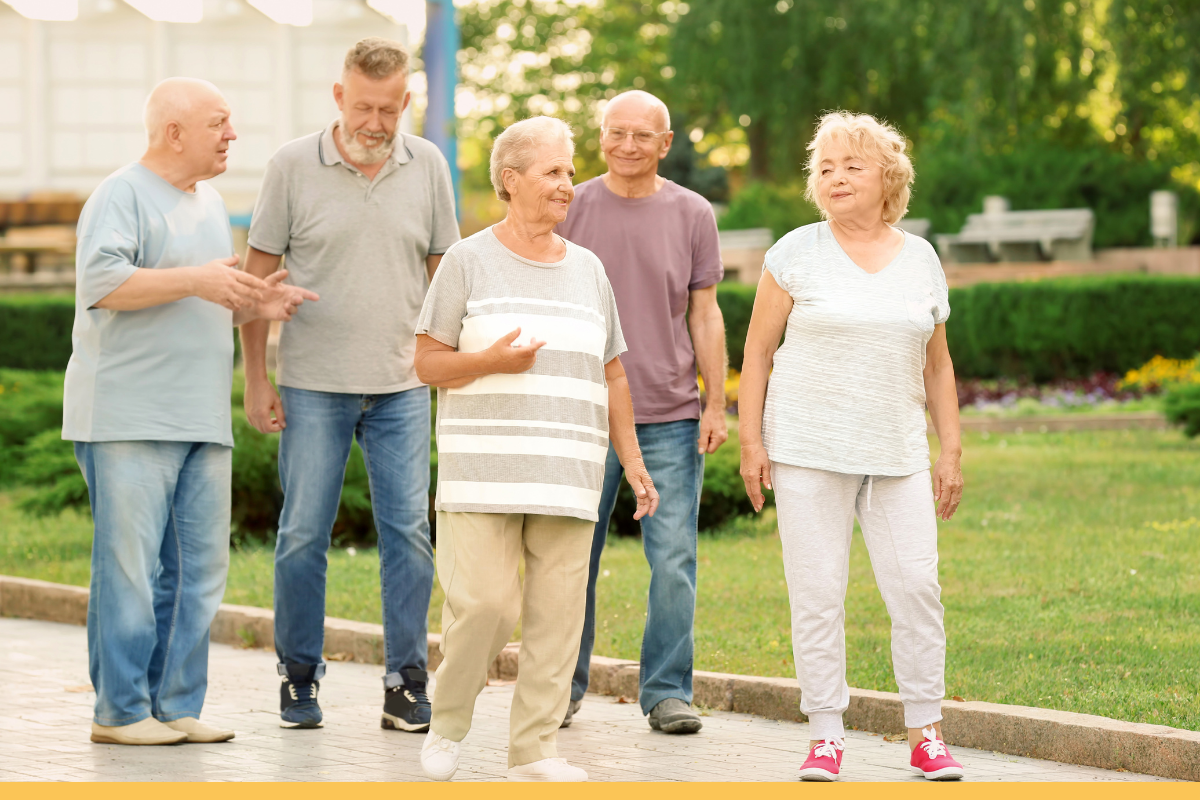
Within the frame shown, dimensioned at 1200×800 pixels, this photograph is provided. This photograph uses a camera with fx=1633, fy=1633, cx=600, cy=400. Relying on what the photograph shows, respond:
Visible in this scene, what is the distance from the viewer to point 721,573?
873cm

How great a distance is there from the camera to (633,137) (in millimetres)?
5500

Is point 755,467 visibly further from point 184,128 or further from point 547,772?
point 184,128

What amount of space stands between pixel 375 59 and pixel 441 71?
1618 cm

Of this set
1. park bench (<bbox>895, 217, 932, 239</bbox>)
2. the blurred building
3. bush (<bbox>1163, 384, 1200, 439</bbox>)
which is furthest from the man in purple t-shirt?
park bench (<bbox>895, 217, 932, 239</bbox>)

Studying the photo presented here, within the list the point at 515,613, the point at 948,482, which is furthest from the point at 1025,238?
the point at 515,613

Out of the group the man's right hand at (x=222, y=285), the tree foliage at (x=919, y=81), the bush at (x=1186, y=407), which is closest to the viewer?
the man's right hand at (x=222, y=285)

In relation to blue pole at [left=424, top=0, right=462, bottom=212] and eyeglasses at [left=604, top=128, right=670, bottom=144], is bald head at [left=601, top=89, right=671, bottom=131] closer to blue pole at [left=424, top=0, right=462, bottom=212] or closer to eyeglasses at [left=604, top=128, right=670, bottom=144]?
eyeglasses at [left=604, top=128, right=670, bottom=144]

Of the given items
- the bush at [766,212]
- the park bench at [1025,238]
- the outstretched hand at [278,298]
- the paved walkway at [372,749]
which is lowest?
the paved walkway at [372,749]

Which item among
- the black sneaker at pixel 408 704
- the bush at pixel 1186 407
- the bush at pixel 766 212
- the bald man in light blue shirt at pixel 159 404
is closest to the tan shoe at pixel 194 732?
the bald man in light blue shirt at pixel 159 404

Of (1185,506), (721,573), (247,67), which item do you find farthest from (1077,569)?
(247,67)

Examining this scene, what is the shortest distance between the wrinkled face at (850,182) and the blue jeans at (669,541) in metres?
1.07

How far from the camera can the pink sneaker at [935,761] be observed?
4.78 meters

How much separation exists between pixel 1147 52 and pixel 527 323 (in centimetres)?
2359

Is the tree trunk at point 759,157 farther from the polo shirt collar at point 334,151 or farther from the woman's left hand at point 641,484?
the woman's left hand at point 641,484
